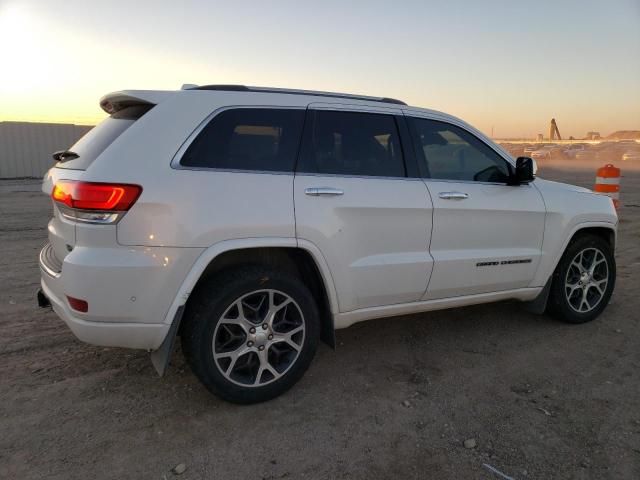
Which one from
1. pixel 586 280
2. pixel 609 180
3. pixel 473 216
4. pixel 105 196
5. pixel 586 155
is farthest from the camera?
pixel 586 155

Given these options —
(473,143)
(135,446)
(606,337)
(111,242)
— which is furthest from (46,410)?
(606,337)

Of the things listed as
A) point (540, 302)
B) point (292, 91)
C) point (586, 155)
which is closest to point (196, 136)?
point (292, 91)

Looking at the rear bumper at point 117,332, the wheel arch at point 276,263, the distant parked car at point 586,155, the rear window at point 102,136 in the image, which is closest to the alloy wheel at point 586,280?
the wheel arch at point 276,263

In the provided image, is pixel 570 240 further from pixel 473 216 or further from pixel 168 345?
pixel 168 345

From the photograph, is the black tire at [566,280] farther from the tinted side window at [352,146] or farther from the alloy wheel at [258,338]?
the alloy wheel at [258,338]

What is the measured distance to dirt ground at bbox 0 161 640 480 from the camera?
2.57m

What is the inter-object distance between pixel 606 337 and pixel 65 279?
4249 mm

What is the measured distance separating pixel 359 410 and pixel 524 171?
2304 mm

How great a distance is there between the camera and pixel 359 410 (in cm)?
309

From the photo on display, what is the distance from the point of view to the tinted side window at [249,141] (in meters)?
2.93

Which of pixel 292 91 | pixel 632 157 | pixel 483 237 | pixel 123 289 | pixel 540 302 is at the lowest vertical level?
pixel 540 302

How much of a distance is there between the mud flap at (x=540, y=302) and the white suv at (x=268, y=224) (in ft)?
1.26

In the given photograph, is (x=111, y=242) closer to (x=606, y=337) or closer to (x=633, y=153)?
(x=606, y=337)

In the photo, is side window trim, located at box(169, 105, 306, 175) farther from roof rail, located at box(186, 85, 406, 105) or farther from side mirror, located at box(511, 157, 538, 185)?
side mirror, located at box(511, 157, 538, 185)
